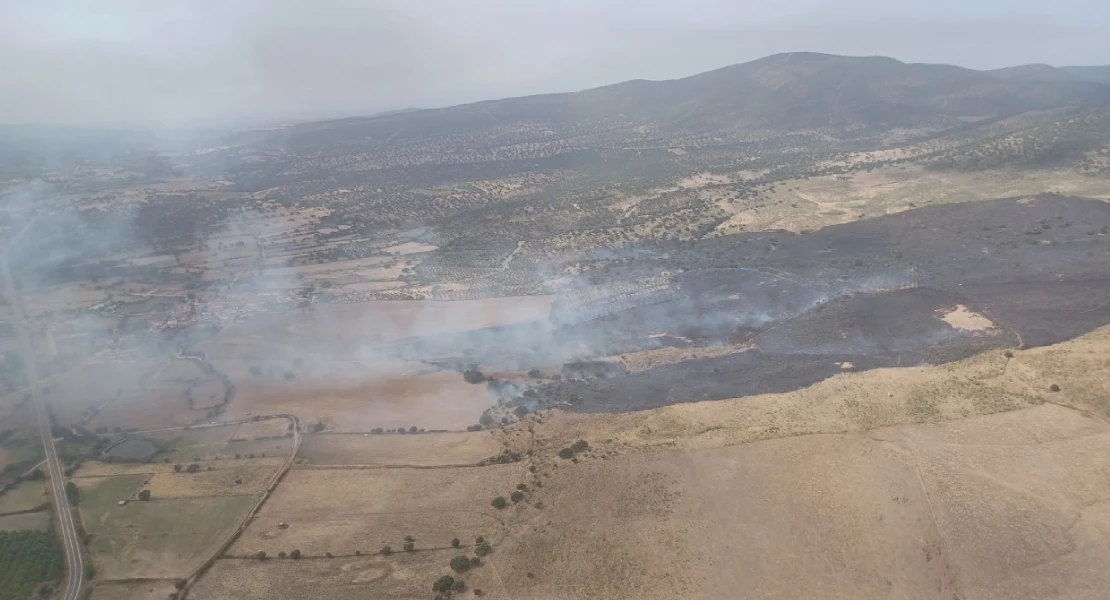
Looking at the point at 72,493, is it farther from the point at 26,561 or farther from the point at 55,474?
the point at 26,561

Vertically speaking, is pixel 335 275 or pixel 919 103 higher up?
pixel 919 103

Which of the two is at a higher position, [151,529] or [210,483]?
[210,483]

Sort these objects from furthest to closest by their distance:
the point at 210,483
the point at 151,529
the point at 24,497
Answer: the point at 210,483 → the point at 24,497 → the point at 151,529

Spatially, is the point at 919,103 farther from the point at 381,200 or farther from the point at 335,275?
the point at 335,275

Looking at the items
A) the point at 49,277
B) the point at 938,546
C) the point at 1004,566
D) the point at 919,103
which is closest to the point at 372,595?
the point at 938,546

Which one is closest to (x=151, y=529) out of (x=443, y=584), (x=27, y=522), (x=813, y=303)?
(x=27, y=522)
